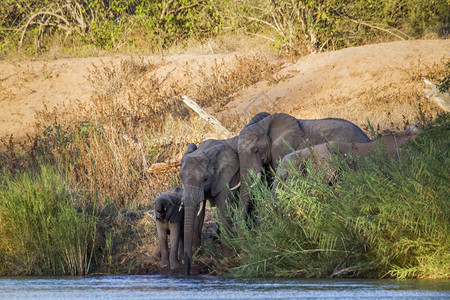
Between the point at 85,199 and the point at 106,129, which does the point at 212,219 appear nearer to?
the point at 85,199

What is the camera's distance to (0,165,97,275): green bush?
10.7m

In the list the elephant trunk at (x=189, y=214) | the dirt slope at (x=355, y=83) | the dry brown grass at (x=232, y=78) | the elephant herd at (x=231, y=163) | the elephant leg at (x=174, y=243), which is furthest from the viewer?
the dry brown grass at (x=232, y=78)

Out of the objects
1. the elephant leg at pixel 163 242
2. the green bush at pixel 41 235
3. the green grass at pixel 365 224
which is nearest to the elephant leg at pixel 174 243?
the elephant leg at pixel 163 242

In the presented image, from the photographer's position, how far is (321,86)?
21531 mm

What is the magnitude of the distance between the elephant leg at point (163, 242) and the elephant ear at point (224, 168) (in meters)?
0.85

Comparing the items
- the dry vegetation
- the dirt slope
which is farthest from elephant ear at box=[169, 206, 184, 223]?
the dirt slope

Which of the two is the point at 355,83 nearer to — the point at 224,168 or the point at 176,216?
the point at 224,168

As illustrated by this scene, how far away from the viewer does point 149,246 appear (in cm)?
1154

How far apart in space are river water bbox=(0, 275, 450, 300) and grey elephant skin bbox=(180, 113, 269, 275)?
1178 mm

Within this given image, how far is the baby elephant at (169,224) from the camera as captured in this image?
10320 millimetres

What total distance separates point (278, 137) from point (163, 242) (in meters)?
2.33

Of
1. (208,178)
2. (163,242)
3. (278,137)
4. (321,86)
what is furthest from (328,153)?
(321,86)

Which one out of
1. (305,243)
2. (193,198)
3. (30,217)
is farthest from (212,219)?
(305,243)

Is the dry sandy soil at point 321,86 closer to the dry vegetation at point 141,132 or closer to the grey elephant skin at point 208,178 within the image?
the dry vegetation at point 141,132
